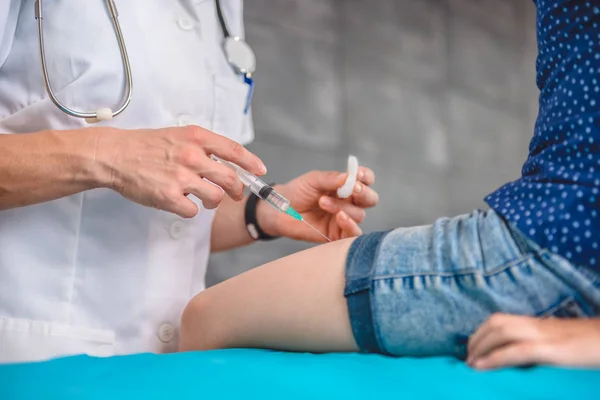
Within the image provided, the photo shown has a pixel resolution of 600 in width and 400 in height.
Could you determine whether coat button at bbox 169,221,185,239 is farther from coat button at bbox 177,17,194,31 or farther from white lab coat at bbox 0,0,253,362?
coat button at bbox 177,17,194,31

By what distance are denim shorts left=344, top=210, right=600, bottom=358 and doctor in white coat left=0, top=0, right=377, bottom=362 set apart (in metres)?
0.24

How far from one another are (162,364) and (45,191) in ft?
1.07

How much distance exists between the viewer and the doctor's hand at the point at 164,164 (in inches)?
29.3

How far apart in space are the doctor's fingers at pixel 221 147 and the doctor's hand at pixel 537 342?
367 mm

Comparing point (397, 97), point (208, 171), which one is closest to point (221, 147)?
point (208, 171)

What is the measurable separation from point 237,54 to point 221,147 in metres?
0.35

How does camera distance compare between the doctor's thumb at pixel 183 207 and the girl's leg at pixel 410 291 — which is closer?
the girl's leg at pixel 410 291

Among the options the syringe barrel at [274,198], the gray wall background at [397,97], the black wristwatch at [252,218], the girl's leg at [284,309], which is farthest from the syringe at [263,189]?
the gray wall background at [397,97]

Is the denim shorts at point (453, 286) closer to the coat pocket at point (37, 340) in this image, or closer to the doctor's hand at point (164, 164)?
the doctor's hand at point (164, 164)

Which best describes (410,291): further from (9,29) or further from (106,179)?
(9,29)

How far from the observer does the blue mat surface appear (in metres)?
0.49

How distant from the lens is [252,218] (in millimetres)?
1129

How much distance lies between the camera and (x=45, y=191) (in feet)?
2.54

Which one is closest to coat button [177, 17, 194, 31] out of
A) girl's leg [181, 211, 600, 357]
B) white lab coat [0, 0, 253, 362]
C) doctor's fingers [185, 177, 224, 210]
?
white lab coat [0, 0, 253, 362]
